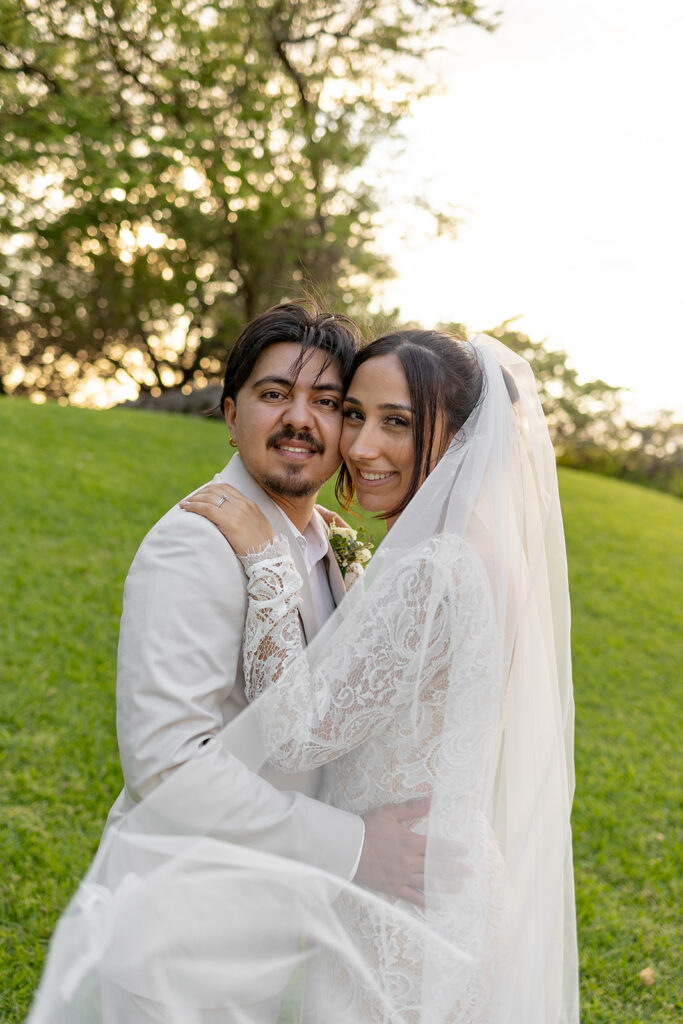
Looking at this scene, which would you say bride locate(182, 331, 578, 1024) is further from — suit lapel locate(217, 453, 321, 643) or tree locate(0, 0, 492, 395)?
tree locate(0, 0, 492, 395)

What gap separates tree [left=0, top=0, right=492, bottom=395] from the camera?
35.9ft

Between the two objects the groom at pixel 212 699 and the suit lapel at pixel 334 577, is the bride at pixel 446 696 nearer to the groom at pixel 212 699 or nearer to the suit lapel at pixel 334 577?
the groom at pixel 212 699

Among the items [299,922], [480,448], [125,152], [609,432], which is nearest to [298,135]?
[125,152]

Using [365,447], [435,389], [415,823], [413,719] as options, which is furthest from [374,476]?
[415,823]

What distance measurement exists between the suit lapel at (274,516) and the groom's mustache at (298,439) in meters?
0.13

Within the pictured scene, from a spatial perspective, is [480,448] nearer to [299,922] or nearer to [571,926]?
[299,922]

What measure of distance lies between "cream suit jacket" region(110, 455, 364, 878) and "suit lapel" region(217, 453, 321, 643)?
1.03 ft

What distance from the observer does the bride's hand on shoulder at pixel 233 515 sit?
6.95 feet

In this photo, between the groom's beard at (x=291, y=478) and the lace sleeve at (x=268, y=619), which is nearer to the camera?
the lace sleeve at (x=268, y=619)

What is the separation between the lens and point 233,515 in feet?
7.18

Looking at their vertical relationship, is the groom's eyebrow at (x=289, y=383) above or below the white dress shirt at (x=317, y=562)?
above

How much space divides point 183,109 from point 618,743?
36.9ft

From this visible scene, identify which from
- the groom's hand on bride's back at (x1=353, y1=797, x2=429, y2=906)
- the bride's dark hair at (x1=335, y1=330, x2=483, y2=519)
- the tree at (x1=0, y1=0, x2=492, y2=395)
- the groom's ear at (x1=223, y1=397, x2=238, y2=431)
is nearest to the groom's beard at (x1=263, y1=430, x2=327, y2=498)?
the groom's ear at (x1=223, y1=397, x2=238, y2=431)

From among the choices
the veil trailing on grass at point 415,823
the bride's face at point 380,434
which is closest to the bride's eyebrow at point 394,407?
the bride's face at point 380,434
